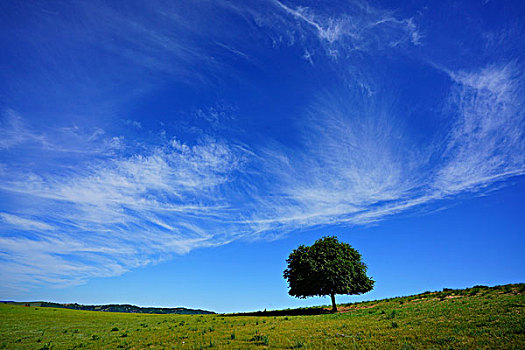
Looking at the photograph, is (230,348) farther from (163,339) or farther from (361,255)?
(361,255)

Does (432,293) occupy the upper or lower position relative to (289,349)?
upper

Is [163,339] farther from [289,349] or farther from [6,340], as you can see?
[6,340]

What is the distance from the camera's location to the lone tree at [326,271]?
45750 mm

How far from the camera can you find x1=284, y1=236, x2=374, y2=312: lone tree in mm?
45750

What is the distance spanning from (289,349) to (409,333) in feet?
24.0

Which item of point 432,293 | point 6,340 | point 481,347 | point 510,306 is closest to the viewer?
point 481,347

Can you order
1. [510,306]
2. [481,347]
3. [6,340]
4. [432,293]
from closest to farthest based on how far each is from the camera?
[481,347] → [510,306] → [6,340] → [432,293]

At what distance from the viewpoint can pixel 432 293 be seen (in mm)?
40750

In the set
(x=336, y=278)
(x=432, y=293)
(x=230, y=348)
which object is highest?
(x=336, y=278)

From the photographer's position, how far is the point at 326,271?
4562 centimetres

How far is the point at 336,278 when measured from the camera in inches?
1799

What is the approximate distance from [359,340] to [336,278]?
31.3 meters

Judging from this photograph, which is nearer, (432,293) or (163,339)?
(163,339)

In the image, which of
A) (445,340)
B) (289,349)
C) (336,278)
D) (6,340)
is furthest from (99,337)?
(336,278)
